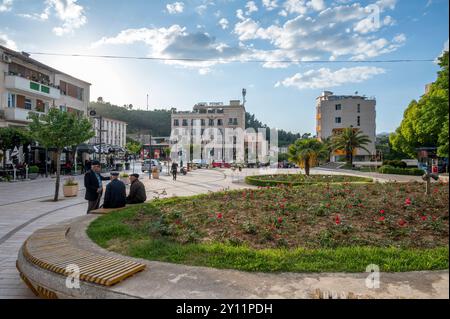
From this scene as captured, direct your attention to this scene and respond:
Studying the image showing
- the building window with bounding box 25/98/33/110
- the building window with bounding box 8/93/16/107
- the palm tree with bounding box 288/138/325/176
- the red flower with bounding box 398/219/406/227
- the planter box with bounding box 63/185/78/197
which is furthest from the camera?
the building window with bounding box 25/98/33/110

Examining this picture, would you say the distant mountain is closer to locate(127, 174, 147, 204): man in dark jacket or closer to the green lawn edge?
locate(127, 174, 147, 204): man in dark jacket

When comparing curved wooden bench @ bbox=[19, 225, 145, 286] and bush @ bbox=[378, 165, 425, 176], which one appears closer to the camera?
curved wooden bench @ bbox=[19, 225, 145, 286]

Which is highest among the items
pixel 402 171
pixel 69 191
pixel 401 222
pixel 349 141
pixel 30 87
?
pixel 30 87

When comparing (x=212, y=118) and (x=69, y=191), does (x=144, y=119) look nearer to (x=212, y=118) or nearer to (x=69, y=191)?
(x=212, y=118)

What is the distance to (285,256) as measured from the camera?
399cm

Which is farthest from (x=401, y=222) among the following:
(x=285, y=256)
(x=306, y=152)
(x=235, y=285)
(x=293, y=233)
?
(x=306, y=152)

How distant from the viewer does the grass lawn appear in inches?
152

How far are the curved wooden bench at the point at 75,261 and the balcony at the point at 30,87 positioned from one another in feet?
95.3

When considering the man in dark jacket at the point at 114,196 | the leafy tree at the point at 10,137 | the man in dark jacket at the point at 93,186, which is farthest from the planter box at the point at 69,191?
the leafy tree at the point at 10,137

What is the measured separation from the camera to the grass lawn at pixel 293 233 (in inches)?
152

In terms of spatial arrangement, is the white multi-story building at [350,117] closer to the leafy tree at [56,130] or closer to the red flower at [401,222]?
the leafy tree at [56,130]

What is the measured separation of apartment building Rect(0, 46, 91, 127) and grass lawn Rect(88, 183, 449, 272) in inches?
814

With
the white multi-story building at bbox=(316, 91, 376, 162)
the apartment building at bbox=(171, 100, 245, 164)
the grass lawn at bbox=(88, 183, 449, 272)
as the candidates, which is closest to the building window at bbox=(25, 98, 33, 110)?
the grass lawn at bbox=(88, 183, 449, 272)

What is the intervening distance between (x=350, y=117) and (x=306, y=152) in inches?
1943
